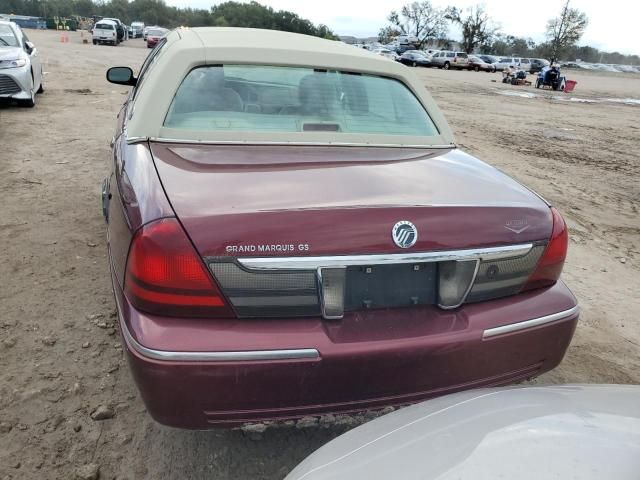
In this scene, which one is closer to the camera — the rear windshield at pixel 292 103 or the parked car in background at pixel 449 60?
the rear windshield at pixel 292 103

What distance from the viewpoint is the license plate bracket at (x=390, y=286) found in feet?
6.33

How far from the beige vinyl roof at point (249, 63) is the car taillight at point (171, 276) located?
0.90 m

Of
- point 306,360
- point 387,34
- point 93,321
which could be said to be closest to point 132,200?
point 306,360

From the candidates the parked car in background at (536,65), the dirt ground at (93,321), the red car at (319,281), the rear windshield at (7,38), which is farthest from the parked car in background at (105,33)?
the red car at (319,281)

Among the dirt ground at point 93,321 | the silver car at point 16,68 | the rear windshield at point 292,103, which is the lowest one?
the dirt ground at point 93,321

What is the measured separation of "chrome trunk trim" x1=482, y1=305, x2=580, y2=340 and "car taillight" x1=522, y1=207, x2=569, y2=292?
134mm

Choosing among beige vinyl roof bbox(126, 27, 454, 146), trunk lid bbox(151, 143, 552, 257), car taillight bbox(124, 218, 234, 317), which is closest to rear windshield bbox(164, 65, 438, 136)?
beige vinyl roof bbox(126, 27, 454, 146)

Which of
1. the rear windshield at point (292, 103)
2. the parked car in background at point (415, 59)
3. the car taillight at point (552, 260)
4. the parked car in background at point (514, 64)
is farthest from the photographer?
the parked car in background at point (514, 64)

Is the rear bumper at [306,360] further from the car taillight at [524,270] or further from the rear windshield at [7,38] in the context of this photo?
the rear windshield at [7,38]

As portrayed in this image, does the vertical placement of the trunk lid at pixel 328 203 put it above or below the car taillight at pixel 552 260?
above

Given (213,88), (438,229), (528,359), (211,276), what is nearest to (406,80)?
(213,88)

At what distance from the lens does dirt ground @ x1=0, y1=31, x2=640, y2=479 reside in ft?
7.50

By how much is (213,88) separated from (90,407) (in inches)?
66.6

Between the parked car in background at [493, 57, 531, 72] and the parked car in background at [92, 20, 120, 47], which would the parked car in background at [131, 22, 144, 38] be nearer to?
the parked car in background at [92, 20, 120, 47]
